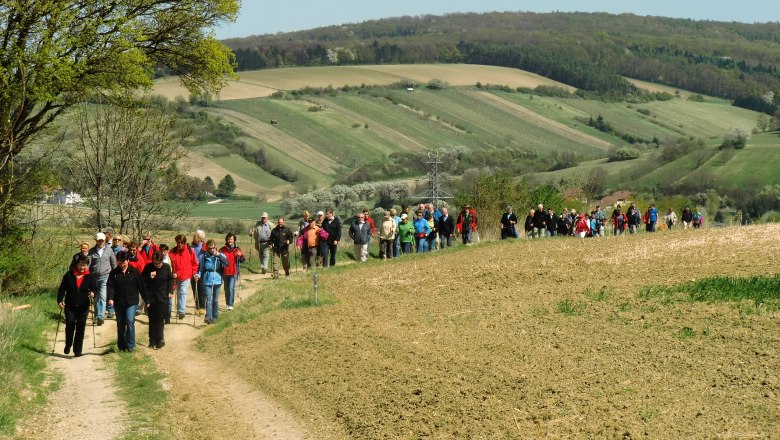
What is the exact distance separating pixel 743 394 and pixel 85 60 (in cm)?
1592

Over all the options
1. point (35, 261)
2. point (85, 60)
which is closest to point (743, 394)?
point (85, 60)

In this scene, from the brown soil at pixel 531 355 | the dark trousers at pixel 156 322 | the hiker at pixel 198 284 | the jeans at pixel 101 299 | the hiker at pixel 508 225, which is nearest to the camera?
the brown soil at pixel 531 355

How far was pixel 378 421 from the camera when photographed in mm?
13008

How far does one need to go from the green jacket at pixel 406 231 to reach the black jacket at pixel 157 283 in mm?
12194

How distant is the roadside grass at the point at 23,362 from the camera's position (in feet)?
46.4

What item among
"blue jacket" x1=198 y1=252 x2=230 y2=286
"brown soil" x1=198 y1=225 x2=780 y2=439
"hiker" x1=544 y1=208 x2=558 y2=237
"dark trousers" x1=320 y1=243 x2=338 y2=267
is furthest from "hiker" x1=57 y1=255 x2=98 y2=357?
"hiker" x1=544 y1=208 x2=558 y2=237

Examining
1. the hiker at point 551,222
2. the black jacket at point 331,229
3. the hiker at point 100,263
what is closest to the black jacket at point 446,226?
the black jacket at point 331,229

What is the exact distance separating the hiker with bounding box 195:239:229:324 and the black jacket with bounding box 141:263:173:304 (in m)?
2.03

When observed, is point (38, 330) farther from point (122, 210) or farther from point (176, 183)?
point (176, 183)

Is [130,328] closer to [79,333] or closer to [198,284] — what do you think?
[79,333]

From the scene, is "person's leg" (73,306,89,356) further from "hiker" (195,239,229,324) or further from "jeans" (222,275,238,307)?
"jeans" (222,275,238,307)

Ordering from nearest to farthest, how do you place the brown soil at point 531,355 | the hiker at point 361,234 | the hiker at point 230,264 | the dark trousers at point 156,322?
the brown soil at point 531,355 < the dark trousers at point 156,322 < the hiker at point 230,264 < the hiker at point 361,234

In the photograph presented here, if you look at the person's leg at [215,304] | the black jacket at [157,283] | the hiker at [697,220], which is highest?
the black jacket at [157,283]

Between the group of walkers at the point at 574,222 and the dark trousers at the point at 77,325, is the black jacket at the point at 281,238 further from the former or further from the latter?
the dark trousers at the point at 77,325
